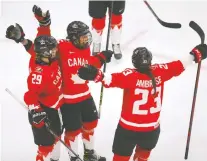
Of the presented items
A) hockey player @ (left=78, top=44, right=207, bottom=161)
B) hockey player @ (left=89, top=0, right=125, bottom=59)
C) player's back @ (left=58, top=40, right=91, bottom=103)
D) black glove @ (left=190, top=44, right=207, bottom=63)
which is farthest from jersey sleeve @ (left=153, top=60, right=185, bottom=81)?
hockey player @ (left=89, top=0, right=125, bottom=59)

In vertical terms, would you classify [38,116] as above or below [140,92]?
below

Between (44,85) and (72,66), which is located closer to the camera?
(44,85)

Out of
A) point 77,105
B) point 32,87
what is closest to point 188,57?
point 77,105

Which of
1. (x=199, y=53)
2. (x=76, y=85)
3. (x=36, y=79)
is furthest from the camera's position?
(x=76, y=85)

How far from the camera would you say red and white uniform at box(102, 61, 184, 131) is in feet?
7.36

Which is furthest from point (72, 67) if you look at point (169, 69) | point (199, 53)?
point (199, 53)

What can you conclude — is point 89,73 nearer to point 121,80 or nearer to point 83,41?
point 121,80

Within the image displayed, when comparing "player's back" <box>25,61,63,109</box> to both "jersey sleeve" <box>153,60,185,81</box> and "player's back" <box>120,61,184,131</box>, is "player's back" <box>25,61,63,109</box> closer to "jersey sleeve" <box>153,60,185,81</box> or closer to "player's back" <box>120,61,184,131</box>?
"player's back" <box>120,61,184,131</box>

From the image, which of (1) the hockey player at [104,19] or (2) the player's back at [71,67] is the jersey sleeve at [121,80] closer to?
(2) the player's back at [71,67]

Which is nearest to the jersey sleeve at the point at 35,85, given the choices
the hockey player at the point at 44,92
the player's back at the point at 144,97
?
the hockey player at the point at 44,92

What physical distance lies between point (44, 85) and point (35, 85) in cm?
5

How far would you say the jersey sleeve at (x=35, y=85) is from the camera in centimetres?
231

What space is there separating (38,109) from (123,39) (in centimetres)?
209

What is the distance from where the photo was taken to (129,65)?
3.83 metres
